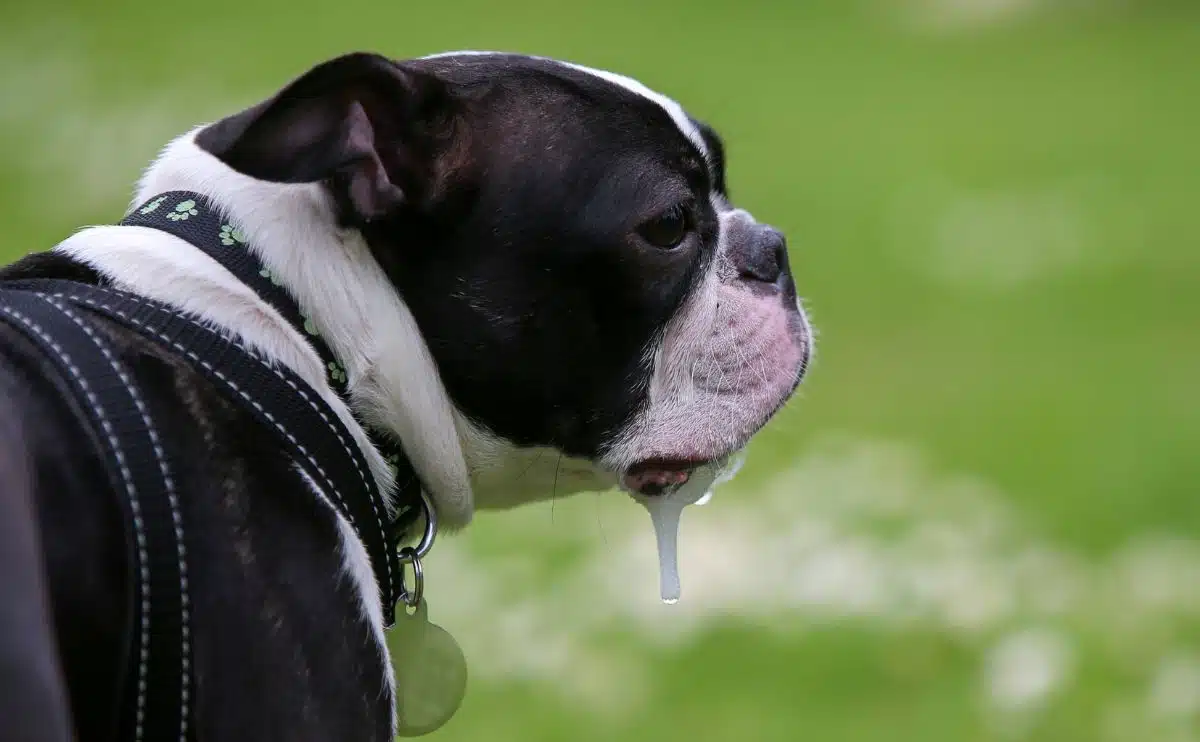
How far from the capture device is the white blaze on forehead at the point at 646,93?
9.54ft

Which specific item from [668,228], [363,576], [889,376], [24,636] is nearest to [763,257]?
[668,228]

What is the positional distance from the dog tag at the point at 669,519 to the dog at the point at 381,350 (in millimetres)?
37

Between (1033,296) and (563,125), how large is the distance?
5705 millimetres

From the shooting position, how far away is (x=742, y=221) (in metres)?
3.15

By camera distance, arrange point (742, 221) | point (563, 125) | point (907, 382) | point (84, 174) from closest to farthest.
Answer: point (563, 125) < point (742, 221) < point (907, 382) < point (84, 174)

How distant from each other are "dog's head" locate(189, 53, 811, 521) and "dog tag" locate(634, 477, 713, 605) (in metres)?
0.05

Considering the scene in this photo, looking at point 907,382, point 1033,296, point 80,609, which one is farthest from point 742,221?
point 1033,296

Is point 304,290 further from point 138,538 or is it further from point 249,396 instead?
point 138,538

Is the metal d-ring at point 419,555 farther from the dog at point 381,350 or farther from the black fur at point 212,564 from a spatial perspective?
the black fur at point 212,564

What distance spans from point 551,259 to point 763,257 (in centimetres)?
54

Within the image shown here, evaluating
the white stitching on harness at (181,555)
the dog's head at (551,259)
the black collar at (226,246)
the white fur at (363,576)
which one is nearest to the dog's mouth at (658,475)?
the dog's head at (551,259)

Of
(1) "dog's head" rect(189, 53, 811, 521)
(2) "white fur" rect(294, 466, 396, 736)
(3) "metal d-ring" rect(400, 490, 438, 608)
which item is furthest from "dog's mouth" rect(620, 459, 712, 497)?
(2) "white fur" rect(294, 466, 396, 736)

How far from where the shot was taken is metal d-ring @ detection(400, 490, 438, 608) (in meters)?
2.62

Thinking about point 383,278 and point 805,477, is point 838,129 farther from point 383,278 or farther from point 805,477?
point 383,278
